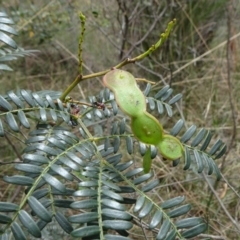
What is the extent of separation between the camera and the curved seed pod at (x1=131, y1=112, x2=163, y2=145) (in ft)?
1.59

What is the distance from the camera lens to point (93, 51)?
2.44 metres

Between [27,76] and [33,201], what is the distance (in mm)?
1765

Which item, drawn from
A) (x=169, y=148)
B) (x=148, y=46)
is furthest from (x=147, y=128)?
(x=148, y=46)

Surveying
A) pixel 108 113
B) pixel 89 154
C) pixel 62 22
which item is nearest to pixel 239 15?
pixel 62 22

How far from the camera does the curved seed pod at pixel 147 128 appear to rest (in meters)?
0.48

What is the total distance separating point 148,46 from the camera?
2.25 metres

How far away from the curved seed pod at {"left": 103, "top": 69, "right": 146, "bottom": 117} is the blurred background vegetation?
1.21 m

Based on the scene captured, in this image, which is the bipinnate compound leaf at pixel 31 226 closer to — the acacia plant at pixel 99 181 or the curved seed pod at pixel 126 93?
the acacia plant at pixel 99 181

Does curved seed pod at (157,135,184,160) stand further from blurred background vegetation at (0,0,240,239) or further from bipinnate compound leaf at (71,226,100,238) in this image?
blurred background vegetation at (0,0,240,239)

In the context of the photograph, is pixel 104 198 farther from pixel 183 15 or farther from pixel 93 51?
pixel 93 51

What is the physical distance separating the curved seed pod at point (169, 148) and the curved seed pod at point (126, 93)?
40 millimetres

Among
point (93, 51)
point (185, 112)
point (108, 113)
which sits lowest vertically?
point (108, 113)

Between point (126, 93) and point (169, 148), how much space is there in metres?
0.07

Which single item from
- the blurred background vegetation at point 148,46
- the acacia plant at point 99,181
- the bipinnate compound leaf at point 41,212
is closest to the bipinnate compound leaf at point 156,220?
the acacia plant at point 99,181
